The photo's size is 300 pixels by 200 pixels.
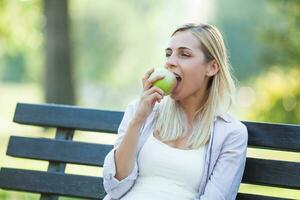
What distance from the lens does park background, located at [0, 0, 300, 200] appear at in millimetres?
14445

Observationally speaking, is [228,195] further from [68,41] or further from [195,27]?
[68,41]

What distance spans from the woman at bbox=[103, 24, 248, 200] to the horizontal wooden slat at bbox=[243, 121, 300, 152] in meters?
0.13

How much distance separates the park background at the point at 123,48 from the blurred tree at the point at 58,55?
0.06ft

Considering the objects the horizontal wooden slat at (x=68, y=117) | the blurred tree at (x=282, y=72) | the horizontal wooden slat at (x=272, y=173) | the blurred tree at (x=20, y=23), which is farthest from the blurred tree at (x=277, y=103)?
the horizontal wooden slat at (x=272, y=173)

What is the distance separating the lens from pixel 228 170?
389cm

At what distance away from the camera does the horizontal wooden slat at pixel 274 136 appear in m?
4.00

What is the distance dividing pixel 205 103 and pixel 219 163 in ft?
1.16

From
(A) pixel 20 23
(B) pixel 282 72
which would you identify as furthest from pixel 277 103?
(A) pixel 20 23

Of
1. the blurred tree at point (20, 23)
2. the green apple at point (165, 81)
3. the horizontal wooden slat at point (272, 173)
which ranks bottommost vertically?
the blurred tree at point (20, 23)

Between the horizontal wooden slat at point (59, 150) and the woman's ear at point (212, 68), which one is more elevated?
the woman's ear at point (212, 68)

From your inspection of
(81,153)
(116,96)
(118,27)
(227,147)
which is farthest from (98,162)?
(116,96)

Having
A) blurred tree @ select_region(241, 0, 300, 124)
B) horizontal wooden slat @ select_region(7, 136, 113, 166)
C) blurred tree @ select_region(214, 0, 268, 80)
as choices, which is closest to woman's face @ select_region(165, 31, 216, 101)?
horizontal wooden slat @ select_region(7, 136, 113, 166)

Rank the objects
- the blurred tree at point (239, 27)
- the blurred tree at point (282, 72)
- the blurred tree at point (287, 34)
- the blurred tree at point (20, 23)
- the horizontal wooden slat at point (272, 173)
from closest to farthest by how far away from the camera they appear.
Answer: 1. the horizontal wooden slat at point (272, 173)
2. the blurred tree at point (282, 72)
3. the blurred tree at point (287, 34)
4. the blurred tree at point (20, 23)
5. the blurred tree at point (239, 27)

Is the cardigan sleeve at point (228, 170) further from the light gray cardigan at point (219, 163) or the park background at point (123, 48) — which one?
the park background at point (123, 48)
